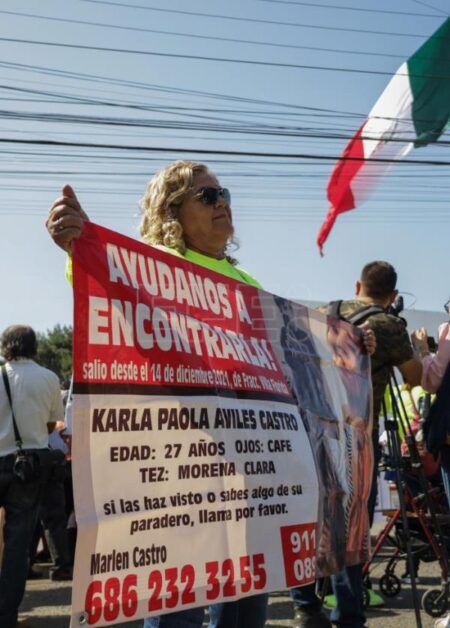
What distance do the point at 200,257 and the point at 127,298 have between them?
68 centimetres

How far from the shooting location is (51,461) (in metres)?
5.11

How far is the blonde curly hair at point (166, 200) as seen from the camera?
2.97 metres

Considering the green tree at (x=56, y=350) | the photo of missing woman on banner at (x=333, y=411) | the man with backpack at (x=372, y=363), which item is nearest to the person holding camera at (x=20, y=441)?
the man with backpack at (x=372, y=363)

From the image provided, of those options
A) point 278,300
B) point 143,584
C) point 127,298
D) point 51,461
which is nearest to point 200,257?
point 278,300

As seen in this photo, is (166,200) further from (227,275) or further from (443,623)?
(443,623)

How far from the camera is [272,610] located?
18.3 ft

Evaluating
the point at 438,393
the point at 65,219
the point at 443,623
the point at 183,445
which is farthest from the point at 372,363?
the point at 65,219

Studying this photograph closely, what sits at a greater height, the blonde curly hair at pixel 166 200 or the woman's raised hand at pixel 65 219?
the blonde curly hair at pixel 166 200

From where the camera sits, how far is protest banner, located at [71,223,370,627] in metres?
2.11

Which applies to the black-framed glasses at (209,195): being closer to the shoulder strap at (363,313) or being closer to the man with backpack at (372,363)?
the man with backpack at (372,363)

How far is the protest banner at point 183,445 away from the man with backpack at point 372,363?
3.62ft

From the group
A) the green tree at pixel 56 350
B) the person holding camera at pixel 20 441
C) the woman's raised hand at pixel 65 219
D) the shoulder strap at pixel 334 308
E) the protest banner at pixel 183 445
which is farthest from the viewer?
the green tree at pixel 56 350

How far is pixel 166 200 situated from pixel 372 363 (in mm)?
1894

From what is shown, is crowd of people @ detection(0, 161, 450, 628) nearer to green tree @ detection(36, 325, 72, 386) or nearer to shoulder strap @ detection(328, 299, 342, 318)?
shoulder strap @ detection(328, 299, 342, 318)
